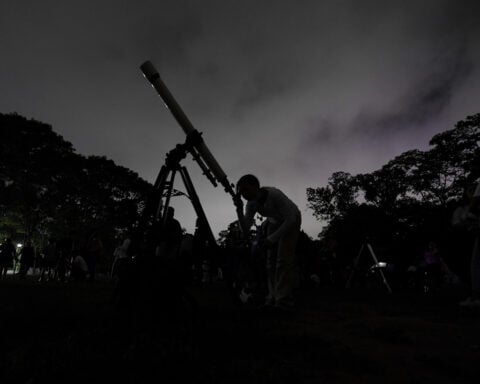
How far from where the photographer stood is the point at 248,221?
4895 mm

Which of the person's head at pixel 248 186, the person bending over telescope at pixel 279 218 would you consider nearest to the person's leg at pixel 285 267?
the person bending over telescope at pixel 279 218

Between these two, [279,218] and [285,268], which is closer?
[285,268]

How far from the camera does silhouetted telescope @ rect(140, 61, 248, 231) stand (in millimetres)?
4296

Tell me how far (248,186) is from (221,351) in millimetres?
2840

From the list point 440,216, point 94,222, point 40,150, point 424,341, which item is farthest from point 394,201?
point 424,341

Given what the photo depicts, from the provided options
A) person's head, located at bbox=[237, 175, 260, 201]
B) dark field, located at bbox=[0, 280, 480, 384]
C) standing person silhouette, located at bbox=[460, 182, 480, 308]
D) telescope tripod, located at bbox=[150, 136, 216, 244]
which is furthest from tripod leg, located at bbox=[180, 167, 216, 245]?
standing person silhouette, located at bbox=[460, 182, 480, 308]

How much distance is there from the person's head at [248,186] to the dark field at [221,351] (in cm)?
189

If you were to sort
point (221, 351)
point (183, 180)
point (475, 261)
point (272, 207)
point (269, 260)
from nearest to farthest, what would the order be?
point (221, 351), point (183, 180), point (272, 207), point (475, 261), point (269, 260)

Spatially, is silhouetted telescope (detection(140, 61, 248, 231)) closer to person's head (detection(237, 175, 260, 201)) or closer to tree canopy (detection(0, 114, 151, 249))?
person's head (detection(237, 175, 260, 201))

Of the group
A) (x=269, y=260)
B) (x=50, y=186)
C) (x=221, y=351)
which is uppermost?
(x=50, y=186)

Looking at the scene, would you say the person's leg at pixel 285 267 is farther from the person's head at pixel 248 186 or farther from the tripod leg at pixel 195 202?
the tripod leg at pixel 195 202

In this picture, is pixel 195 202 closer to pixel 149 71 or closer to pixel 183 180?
pixel 183 180

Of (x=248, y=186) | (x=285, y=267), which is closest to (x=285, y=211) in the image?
Answer: (x=248, y=186)

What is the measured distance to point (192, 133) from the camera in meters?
Answer: 4.16
